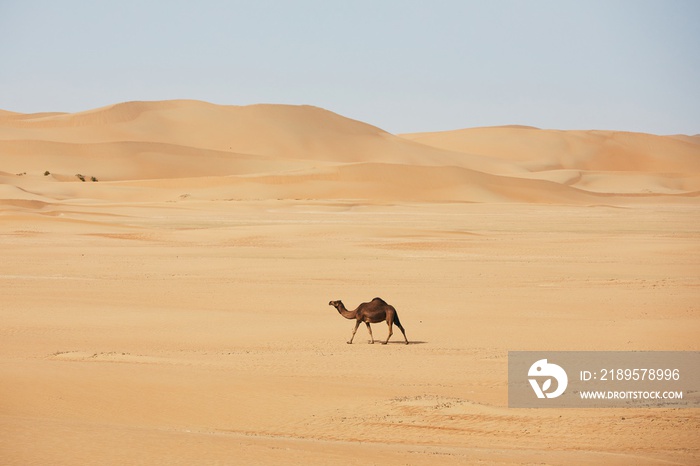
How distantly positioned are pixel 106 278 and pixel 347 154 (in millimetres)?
130605

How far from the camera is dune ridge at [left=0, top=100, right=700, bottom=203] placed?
8300 cm

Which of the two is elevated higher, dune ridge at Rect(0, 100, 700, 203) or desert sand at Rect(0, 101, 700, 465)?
dune ridge at Rect(0, 100, 700, 203)

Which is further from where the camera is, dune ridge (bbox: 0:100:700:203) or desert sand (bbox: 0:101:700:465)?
dune ridge (bbox: 0:100:700:203)

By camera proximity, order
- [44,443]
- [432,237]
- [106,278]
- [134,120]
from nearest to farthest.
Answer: [44,443] < [106,278] < [432,237] < [134,120]

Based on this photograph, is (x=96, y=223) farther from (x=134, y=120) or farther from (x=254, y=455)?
(x=134, y=120)

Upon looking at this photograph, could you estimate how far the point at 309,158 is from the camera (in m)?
146

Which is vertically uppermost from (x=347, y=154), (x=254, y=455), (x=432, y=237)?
(x=347, y=154)

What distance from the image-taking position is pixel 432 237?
1339 inches

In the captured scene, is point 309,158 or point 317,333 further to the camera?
point 309,158

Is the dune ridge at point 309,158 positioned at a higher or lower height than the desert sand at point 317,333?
higher

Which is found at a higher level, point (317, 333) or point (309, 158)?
point (309, 158)

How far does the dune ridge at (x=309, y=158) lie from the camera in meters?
83.0

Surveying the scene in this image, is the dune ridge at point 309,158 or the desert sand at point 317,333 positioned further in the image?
the dune ridge at point 309,158

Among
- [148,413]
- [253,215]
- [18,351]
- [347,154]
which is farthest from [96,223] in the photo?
[347,154]
